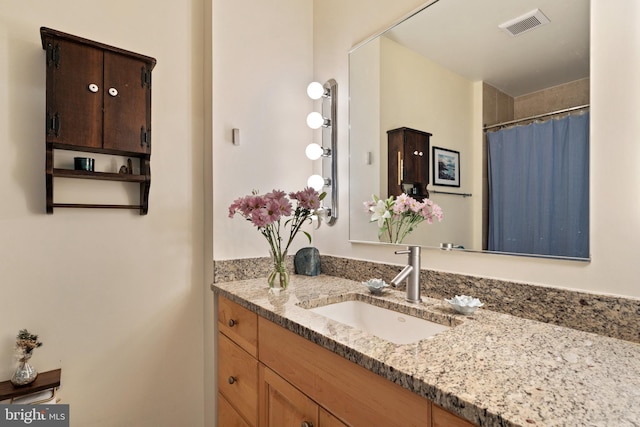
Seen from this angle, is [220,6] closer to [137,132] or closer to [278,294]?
[137,132]

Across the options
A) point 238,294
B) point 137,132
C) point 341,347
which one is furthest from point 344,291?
point 137,132

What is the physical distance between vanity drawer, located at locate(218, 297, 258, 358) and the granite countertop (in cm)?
17

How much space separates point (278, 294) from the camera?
132cm

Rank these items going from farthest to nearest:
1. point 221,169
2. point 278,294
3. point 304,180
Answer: point 304,180 → point 221,169 → point 278,294

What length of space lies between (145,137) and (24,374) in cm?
99

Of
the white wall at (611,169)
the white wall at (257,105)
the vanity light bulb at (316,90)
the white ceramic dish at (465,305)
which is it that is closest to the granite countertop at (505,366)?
the white ceramic dish at (465,305)

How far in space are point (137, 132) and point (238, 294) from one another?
0.81 metres

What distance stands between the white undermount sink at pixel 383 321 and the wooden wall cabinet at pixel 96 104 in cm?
96

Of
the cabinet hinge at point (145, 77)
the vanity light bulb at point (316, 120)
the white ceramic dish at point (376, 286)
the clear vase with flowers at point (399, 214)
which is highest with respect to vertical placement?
the cabinet hinge at point (145, 77)

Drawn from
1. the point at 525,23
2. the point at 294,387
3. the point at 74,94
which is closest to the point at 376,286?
the point at 294,387

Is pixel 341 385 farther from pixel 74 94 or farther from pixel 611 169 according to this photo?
pixel 74 94

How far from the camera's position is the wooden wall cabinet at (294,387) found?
0.68 meters

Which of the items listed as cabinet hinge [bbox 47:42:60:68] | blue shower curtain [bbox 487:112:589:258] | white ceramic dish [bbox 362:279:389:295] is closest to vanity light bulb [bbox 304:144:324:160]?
white ceramic dish [bbox 362:279:389:295]

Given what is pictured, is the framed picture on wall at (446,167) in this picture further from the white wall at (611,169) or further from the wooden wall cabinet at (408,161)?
the white wall at (611,169)
